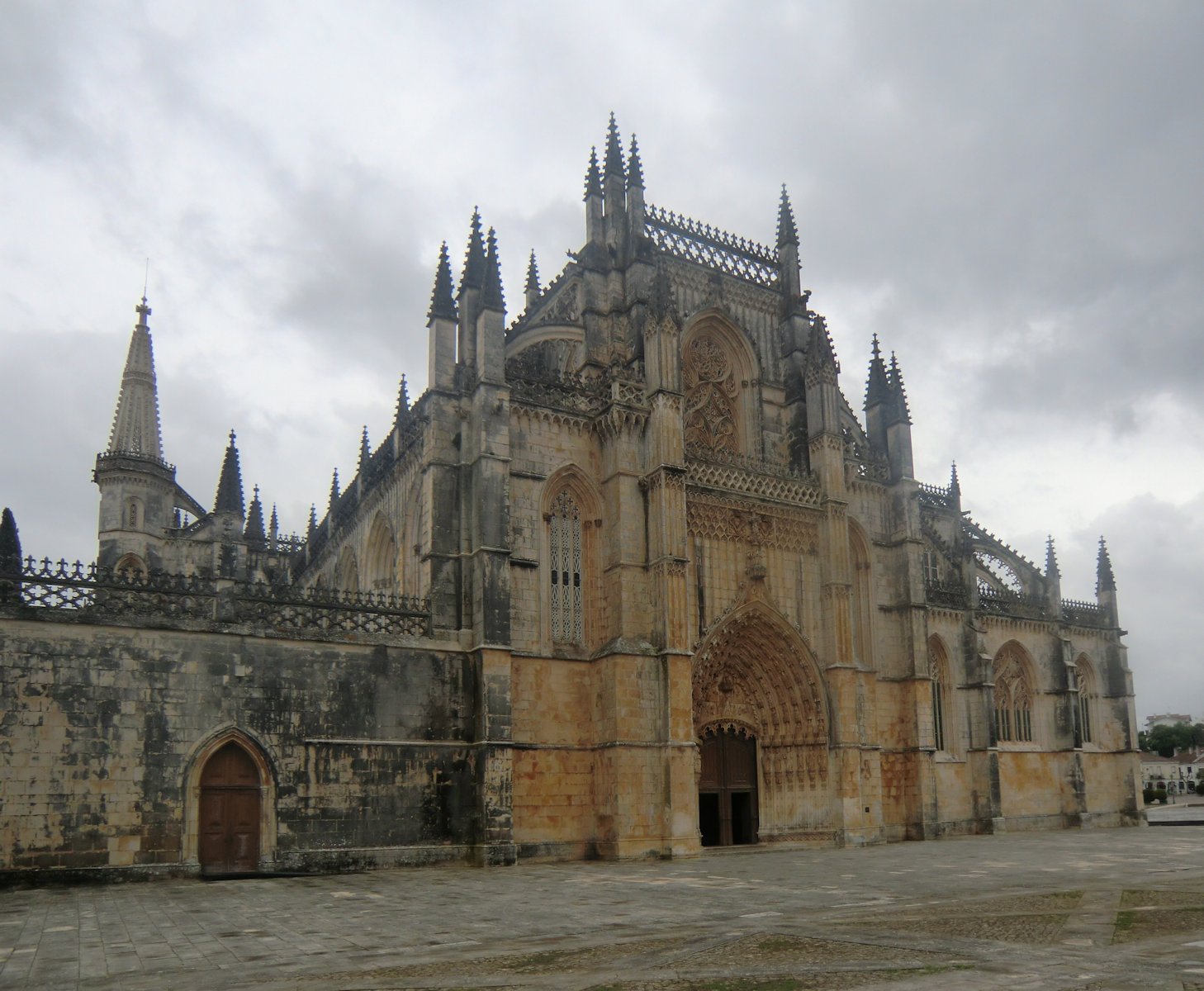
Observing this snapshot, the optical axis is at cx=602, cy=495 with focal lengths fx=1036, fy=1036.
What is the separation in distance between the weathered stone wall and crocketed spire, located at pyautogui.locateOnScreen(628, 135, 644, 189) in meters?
15.7

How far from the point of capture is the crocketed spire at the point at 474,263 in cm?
2742

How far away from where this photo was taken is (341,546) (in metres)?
36.9

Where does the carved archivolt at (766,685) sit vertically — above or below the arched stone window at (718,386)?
below

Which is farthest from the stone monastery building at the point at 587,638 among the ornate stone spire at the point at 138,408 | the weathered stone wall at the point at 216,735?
the ornate stone spire at the point at 138,408

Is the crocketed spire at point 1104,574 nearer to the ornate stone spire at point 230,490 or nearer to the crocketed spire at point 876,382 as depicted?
the crocketed spire at point 876,382

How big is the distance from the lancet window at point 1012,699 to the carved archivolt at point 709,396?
15093 mm

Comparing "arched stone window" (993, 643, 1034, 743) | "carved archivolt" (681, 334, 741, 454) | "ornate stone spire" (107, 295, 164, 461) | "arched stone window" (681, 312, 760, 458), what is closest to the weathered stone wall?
"carved archivolt" (681, 334, 741, 454)

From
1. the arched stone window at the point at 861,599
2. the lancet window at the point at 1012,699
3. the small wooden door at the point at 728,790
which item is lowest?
the small wooden door at the point at 728,790

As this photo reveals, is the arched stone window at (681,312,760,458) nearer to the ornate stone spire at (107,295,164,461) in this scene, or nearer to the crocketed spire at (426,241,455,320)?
the crocketed spire at (426,241,455,320)

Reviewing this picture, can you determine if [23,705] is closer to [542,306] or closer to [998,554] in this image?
[542,306]

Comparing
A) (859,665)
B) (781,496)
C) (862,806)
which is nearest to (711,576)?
(781,496)

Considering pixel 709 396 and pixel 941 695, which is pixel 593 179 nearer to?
pixel 709 396

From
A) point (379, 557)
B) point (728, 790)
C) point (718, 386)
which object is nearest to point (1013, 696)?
point (728, 790)

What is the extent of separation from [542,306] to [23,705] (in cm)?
2116
